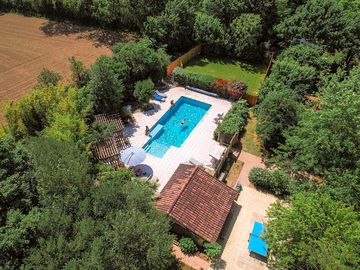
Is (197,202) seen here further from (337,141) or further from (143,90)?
(143,90)

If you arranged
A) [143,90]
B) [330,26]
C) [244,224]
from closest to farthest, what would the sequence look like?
[244,224], [143,90], [330,26]

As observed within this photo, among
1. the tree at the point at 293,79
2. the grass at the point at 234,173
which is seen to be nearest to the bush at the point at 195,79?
the tree at the point at 293,79

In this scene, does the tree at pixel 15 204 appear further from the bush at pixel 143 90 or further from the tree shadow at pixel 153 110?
the tree shadow at pixel 153 110

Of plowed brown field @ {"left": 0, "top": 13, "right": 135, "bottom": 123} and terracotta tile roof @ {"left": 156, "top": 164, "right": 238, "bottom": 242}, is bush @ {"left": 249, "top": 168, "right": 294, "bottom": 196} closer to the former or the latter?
terracotta tile roof @ {"left": 156, "top": 164, "right": 238, "bottom": 242}

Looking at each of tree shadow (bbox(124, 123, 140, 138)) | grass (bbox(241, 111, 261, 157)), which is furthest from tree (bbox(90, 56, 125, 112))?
grass (bbox(241, 111, 261, 157))

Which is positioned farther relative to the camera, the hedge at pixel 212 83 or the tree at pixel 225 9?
the tree at pixel 225 9

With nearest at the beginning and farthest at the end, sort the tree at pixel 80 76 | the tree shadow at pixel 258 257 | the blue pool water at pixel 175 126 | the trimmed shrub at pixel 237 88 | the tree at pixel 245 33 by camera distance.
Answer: the tree shadow at pixel 258 257, the blue pool water at pixel 175 126, the tree at pixel 80 76, the trimmed shrub at pixel 237 88, the tree at pixel 245 33

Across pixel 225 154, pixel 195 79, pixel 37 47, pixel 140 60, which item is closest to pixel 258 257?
pixel 225 154

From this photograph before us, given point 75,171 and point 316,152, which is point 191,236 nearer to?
point 75,171
